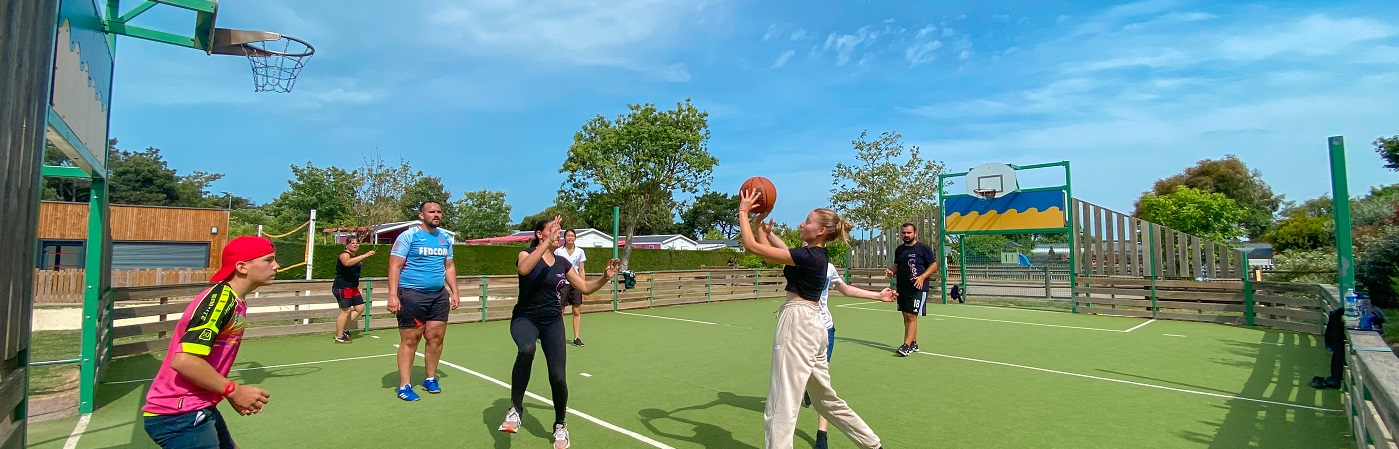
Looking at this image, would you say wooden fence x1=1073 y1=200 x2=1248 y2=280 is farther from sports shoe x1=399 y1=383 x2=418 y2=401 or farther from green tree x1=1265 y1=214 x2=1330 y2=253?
green tree x1=1265 y1=214 x2=1330 y2=253

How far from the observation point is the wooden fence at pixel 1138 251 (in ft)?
48.3

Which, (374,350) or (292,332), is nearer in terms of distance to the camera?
(374,350)

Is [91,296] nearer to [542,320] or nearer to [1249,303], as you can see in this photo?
[542,320]

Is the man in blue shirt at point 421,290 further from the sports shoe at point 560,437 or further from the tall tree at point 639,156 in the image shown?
the tall tree at point 639,156

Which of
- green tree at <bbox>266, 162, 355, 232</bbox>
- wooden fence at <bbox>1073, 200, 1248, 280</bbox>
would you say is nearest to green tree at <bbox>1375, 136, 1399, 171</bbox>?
wooden fence at <bbox>1073, 200, 1248, 280</bbox>

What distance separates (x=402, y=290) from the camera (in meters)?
5.77

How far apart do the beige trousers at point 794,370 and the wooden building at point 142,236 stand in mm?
30195

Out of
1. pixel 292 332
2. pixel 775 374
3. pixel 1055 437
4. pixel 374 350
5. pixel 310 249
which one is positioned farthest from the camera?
pixel 310 249

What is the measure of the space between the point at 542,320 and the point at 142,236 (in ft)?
101

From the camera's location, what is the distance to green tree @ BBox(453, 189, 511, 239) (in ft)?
171

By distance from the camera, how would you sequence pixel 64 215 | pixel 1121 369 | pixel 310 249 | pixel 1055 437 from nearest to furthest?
pixel 1055 437 < pixel 1121 369 < pixel 310 249 < pixel 64 215

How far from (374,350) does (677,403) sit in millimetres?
5398

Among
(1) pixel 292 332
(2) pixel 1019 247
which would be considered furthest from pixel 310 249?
(2) pixel 1019 247

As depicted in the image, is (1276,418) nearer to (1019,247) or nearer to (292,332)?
(292,332)
